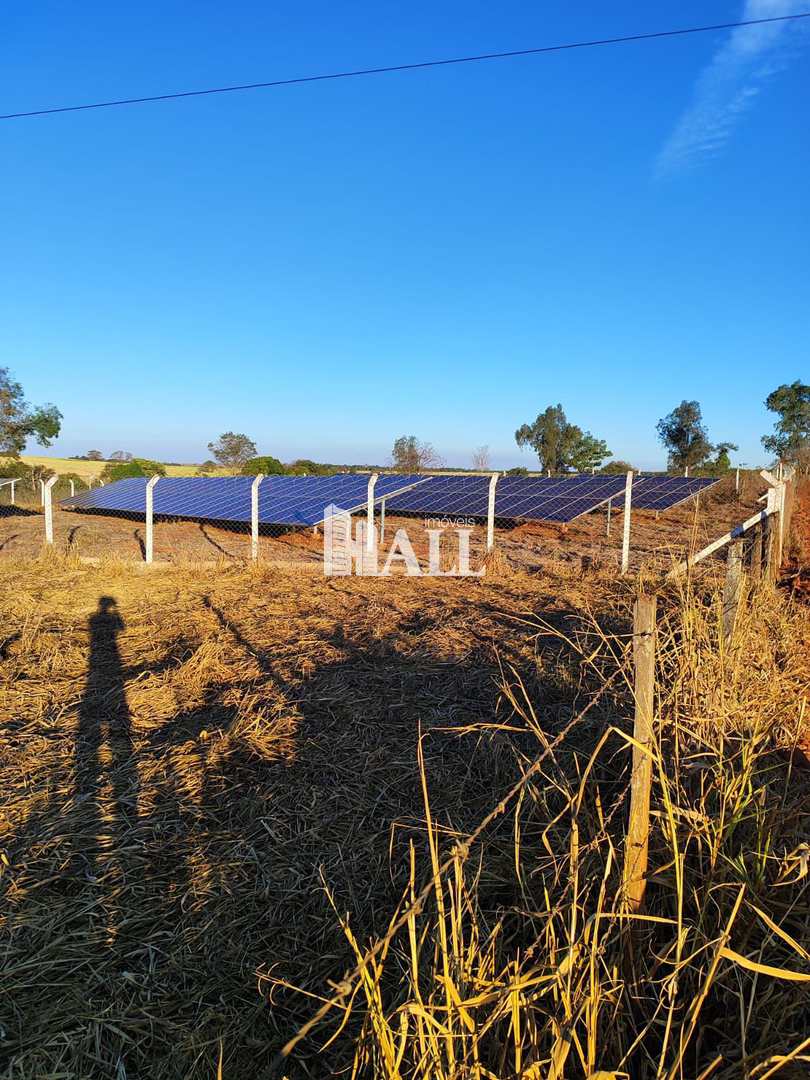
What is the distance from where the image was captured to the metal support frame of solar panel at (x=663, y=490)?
46.8ft

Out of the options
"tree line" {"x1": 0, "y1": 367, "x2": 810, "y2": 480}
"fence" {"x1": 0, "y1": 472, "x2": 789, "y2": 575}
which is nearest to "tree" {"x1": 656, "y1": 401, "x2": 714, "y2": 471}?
"tree line" {"x1": 0, "y1": 367, "x2": 810, "y2": 480}

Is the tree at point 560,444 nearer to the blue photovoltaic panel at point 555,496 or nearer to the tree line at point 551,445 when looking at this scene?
the tree line at point 551,445

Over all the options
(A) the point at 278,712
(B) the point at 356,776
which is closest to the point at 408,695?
(A) the point at 278,712

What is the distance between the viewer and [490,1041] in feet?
5.07

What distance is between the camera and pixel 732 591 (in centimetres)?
391

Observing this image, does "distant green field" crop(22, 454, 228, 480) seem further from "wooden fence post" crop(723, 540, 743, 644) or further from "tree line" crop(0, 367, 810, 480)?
"wooden fence post" crop(723, 540, 743, 644)

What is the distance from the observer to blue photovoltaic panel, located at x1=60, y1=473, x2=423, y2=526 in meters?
13.0

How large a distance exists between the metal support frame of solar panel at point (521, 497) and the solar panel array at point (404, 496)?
0.02 metres

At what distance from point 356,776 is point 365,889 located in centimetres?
75

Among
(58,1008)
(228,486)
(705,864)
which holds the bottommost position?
(58,1008)

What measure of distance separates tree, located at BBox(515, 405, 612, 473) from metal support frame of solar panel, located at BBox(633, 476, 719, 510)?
31.2 meters

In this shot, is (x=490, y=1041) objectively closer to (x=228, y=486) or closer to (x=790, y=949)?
(x=790, y=949)
